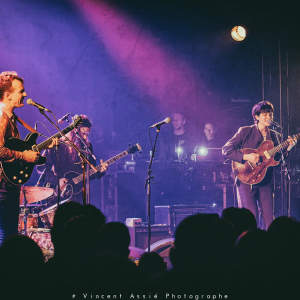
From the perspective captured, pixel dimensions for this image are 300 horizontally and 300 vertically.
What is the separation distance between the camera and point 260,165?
20.7ft

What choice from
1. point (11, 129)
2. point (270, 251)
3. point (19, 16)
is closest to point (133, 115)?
point (19, 16)

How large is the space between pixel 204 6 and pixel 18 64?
499cm

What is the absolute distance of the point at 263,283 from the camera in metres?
1.11

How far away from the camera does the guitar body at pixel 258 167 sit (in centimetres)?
621

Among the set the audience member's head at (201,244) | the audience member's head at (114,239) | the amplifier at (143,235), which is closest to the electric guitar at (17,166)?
the audience member's head at (114,239)

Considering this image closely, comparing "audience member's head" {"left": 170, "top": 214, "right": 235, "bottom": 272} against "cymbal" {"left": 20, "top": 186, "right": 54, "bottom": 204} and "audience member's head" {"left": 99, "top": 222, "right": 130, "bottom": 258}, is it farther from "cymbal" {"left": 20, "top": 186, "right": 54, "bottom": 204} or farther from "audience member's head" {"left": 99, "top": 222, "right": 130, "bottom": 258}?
"cymbal" {"left": 20, "top": 186, "right": 54, "bottom": 204}

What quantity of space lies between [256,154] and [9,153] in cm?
466

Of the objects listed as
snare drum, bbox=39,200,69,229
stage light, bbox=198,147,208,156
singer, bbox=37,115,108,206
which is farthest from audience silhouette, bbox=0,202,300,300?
stage light, bbox=198,147,208,156

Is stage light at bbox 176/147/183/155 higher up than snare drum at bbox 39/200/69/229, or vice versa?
stage light at bbox 176/147/183/155

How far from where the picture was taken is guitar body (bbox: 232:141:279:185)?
6.21 m

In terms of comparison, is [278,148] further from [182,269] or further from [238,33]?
[182,269]

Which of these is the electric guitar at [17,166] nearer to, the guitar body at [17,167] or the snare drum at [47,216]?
the guitar body at [17,167]

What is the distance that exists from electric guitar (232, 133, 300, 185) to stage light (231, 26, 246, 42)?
10.6 ft

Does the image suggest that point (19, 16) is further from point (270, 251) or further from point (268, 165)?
point (270, 251)
